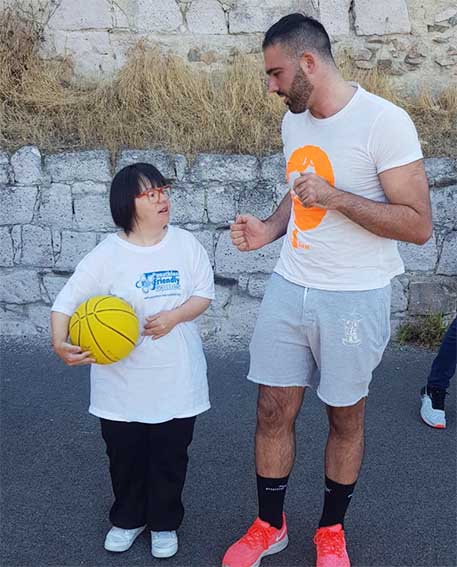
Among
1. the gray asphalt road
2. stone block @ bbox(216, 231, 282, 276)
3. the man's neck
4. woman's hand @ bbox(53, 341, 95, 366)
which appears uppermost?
the man's neck

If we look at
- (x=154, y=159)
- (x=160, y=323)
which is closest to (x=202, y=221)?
(x=154, y=159)

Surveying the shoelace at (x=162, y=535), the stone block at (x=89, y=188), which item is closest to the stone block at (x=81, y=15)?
the stone block at (x=89, y=188)

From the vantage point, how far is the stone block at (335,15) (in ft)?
21.7

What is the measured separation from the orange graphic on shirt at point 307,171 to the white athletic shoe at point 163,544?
131cm

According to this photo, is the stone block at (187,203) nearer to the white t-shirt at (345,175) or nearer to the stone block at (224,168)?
the stone block at (224,168)

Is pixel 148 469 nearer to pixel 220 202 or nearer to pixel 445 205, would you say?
pixel 220 202

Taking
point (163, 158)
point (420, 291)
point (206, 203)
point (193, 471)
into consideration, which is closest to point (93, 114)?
point (163, 158)

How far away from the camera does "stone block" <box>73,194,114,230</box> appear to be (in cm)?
575

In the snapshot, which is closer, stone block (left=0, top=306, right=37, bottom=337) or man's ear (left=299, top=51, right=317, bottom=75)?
man's ear (left=299, top=51, right=317, bottom=75)

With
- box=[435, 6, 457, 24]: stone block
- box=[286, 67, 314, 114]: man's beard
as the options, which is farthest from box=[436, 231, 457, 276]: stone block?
box=[286, 67, 314, 114]: man's beard

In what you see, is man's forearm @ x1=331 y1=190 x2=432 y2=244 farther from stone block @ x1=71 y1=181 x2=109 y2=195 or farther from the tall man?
stone block @ x1=71 y1=181 x2=109 y2=195

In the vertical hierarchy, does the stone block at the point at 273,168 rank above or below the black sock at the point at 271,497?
above

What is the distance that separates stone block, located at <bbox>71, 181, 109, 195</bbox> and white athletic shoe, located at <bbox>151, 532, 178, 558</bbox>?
3.05 m

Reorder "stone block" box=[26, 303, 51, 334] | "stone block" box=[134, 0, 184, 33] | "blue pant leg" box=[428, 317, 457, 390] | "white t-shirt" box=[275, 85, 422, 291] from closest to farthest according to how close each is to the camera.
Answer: "white t-shirt" box=[275, 85, 422, 291], "blue pant leg" box=[428, 317, 457, 390], "stone block" box=[26, 303, 51, 334], "stone block" box=[134, 0, 184, 33]
